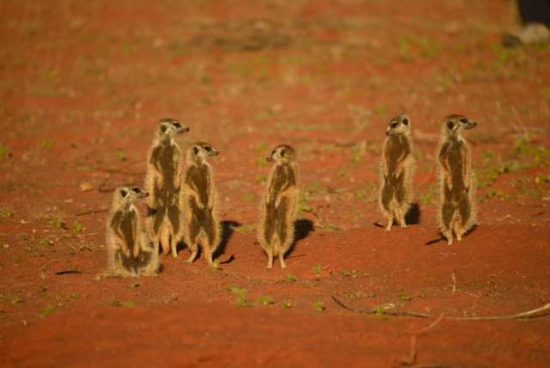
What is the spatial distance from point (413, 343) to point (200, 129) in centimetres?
983

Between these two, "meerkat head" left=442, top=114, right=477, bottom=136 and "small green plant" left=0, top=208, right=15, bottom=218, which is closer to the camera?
"meerkat head" left=442, top=114, right=477, bottom=136

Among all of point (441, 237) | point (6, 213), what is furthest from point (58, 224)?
point (441, 237)

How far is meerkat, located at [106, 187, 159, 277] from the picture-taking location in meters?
9.06

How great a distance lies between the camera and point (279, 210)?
9.80 m

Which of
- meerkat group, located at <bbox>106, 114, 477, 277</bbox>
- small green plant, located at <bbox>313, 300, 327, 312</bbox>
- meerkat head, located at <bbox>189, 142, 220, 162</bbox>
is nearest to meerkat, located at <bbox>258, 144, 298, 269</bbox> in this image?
meerkat group, located at <bbox>106, 114, 477, 277</bbox>

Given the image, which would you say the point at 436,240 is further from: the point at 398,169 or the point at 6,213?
the point at 6,213

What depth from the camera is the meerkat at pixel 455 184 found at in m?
10.1

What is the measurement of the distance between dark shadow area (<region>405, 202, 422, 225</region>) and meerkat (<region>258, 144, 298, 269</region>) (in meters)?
2.15

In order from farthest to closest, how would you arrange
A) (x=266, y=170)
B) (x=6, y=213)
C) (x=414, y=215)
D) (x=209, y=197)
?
(x=266, y=170) → (x=414, y=215) → (x=6, y=213) → (x=209, y=197)

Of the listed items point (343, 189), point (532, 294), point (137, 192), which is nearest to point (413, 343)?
point (532, 294)

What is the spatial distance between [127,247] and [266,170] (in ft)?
17.1

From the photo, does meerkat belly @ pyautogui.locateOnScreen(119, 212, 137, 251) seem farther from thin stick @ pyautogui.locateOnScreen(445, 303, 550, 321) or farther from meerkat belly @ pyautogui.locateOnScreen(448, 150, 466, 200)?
meerkat belly @ pyautogui.locateOnScreen(448, 150, 466, 200)

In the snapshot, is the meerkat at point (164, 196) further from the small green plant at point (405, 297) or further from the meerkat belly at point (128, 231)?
the small green plant at point (405, 297)

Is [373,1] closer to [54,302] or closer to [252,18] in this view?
[252,18]
